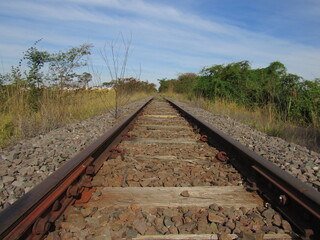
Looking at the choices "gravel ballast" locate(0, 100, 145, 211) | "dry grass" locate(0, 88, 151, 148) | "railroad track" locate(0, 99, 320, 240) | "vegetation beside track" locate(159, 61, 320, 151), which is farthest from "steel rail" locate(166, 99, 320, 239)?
"dry grass" locate(0, 88, 151, 148)

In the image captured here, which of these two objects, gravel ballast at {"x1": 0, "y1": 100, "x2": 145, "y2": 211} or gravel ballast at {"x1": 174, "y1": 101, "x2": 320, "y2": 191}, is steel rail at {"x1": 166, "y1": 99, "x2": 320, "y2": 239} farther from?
gravel ballast at {"x1": 0, "y1": 100, "x2": 145, "y2": 211}

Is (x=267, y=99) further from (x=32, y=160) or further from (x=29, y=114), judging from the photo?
(x=32, y=160)

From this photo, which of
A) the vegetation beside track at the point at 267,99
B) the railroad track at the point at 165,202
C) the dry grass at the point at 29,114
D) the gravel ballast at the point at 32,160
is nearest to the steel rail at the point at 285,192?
the railroad track at the point at 165,202

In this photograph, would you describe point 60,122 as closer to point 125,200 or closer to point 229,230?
point 125,200

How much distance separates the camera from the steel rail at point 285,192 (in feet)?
5.61

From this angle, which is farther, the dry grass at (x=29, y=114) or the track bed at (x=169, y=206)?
the dry grass at (x=29, y=114)

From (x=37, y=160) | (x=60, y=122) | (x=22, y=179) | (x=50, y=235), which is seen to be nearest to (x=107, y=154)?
(x=37, y=160)

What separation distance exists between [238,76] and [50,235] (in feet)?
40.5

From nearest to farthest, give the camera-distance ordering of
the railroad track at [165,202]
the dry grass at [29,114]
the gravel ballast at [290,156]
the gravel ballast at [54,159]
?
the railroad track at [165,202] < the gravel ballast at [54,159] < the gravel ballast at [290,156] < the dry grass at [29,114]

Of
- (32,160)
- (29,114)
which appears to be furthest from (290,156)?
(29,114)

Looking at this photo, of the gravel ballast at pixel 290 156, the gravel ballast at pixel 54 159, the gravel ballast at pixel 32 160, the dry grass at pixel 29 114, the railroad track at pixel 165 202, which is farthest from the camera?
the dry grass at pixel 29 114

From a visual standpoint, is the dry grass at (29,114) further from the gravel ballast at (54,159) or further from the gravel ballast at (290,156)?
the gravel ballast at (290,156)

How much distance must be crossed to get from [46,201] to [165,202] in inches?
33.5

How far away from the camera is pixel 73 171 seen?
88.7 inches
